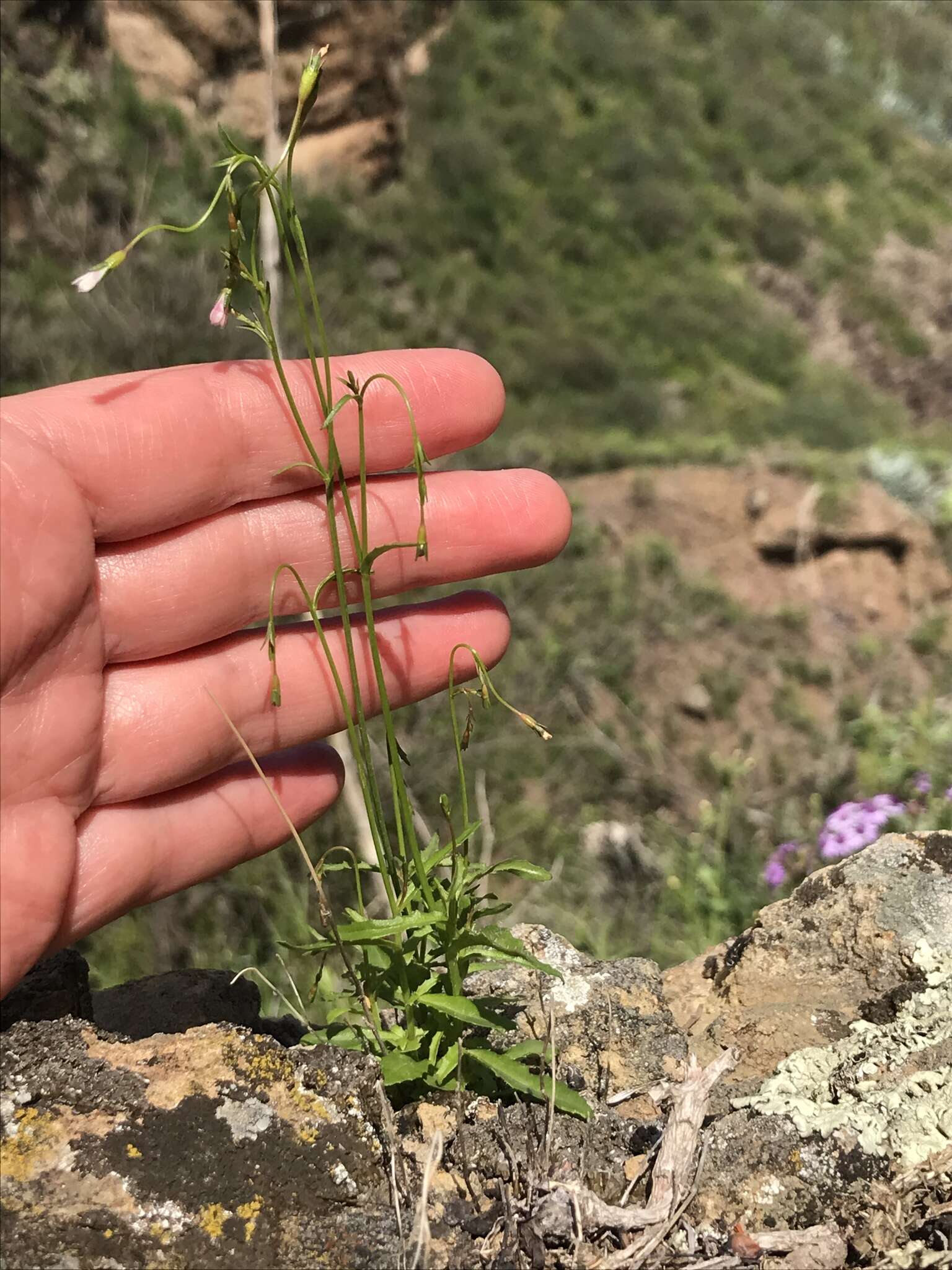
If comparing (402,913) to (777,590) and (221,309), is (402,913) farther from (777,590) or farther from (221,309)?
(777,590)

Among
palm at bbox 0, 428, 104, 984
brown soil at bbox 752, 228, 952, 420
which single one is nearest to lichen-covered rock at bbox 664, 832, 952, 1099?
palm at bbox 0, 428, 104, 984

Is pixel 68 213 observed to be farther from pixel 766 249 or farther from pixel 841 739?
pixel 766 249

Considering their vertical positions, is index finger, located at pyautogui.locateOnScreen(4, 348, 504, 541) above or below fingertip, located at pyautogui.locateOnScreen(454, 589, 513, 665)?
above

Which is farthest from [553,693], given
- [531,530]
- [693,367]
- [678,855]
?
[693,367]

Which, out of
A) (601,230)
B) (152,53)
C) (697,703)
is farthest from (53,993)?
(601,230)

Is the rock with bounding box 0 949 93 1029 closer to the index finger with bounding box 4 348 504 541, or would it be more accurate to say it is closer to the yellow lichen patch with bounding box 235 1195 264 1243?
the yellow lichen patch with bounding box 235 1195 264 1243
